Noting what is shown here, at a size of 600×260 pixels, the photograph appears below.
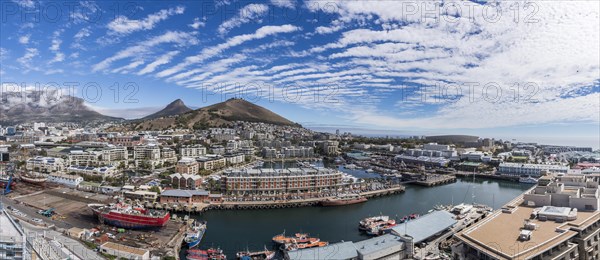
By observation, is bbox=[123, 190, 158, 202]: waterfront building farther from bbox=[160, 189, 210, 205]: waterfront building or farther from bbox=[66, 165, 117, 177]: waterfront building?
bbox=[66, 165, 117, 177]: waterfront building

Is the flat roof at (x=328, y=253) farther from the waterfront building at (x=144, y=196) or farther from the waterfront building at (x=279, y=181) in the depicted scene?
the waterfront building at (x=279, y=181)

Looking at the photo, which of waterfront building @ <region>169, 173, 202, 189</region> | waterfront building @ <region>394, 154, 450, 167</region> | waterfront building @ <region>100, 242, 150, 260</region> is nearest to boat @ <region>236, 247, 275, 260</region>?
waterfront building @ <region>100, 242, 150, 260</region>

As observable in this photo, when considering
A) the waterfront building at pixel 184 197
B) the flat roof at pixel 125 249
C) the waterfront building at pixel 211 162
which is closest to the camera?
the flat roof at pixel 125 249

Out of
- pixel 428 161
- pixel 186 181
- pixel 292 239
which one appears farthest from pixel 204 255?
pixel 428 161

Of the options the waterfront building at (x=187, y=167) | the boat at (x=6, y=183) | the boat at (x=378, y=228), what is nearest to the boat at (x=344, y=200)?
the boat at (x=378, y=228)

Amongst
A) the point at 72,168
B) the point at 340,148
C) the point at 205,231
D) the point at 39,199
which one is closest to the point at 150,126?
the point at 340,148

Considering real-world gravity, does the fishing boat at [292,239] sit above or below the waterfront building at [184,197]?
below

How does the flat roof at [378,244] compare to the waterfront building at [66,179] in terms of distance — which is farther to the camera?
the waterfront building at [66,179]
